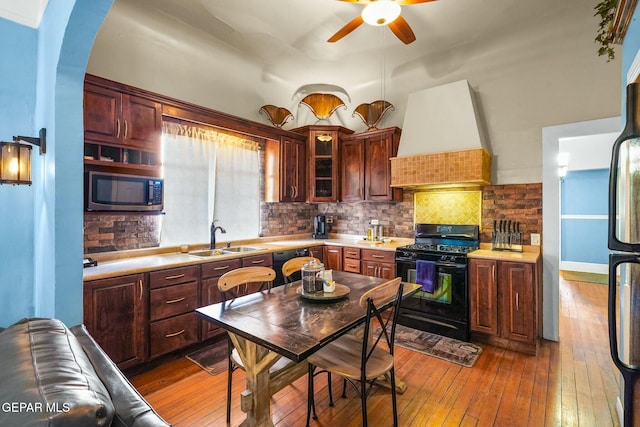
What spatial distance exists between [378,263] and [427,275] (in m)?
0.66

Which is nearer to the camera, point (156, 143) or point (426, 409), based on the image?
point (426, 409)

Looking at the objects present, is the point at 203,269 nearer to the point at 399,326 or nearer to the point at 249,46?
the point at 399,326

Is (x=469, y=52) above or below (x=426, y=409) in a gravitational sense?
above

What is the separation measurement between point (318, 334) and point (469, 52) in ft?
12.4

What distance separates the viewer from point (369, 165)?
431cm

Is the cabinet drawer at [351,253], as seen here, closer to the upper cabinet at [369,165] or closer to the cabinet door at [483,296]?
the upper cabinet at [369,165]

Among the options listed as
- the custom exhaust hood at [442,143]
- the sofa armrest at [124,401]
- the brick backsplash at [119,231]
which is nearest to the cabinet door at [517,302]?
the custom exhaust hood at [442,143]

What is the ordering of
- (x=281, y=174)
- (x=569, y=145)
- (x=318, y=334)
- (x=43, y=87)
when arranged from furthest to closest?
(x=569, y=145) < (x=281, y=174) < (x=43, y=87) < (x=318, y=334)

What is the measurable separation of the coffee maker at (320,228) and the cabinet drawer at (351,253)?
83cm

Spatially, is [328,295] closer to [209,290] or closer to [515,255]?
[209,290]

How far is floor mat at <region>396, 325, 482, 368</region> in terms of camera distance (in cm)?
285

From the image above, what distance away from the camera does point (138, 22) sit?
9.95 ft

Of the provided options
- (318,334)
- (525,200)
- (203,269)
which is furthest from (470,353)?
(203,269)

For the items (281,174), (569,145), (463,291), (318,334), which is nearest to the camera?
(318,334)
